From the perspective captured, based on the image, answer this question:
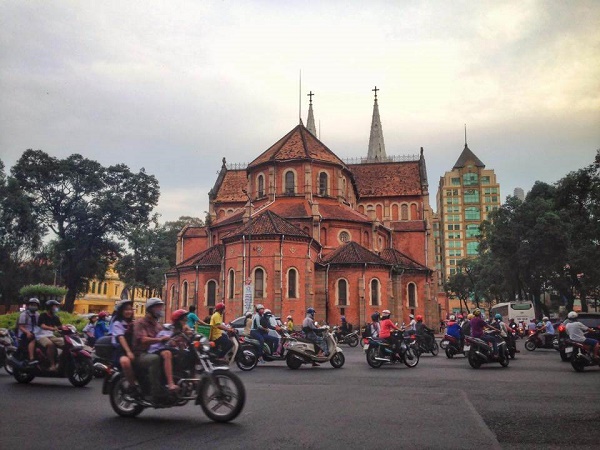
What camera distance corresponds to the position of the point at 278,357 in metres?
17.1

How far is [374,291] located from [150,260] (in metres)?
33.3

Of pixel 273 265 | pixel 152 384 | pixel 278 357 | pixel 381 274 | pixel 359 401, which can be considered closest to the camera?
pixel 152 384

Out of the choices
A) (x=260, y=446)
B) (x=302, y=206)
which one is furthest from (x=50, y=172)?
(x=260, y=446)

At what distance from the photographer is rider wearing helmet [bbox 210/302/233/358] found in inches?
595

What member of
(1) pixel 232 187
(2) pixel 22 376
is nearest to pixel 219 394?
(2) pixel 22 376

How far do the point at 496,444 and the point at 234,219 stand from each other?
130 feet

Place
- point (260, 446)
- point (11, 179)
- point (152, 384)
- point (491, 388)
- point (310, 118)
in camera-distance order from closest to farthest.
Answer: point (260, 446) < point (152, 384) < point (491, 388) < point (11, 179) < point (310, 118)

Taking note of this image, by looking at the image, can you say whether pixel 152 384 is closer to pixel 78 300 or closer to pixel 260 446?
pixel 260 446

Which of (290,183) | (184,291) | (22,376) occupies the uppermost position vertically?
(290,183)

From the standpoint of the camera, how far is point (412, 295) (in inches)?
1801

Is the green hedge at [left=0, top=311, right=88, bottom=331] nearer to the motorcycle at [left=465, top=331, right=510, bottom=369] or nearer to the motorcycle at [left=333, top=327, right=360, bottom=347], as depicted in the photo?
the motorcycle at [left=333, top=327, right=360, bottom=347]

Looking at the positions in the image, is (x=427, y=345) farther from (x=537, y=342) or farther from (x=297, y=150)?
(x=297, y=150)

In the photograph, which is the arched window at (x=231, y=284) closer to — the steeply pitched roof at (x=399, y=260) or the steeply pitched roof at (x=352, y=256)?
the steeply pitched roof at (x=352, y=256)

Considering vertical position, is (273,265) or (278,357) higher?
(273,265)
